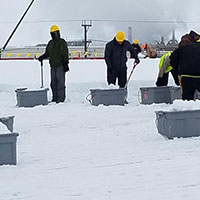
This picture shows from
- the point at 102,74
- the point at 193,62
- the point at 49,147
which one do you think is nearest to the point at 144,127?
the point at 193,62

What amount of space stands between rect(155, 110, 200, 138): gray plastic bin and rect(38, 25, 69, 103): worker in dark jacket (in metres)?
4.66

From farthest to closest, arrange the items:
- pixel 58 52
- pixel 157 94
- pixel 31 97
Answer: pixel 58 52 < pixel 31 97 < pixel 157 94

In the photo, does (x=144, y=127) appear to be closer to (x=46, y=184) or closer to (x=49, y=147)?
(x=49, y=147)

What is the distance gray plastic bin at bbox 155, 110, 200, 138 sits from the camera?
19.0 ft

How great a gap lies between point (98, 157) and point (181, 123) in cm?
124

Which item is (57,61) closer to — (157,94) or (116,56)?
(116,56)

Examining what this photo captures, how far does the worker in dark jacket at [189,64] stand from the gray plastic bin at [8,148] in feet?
9.48

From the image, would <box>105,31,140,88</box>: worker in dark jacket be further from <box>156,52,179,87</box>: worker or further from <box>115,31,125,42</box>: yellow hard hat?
<box>156,52,179,87</box>: worker

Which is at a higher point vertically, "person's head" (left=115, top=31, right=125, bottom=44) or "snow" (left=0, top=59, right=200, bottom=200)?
"person's head" (left=115, top=31, right=125, bottom=44)

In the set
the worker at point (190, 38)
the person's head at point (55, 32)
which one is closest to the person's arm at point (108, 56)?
the person's head at point (55, 32)

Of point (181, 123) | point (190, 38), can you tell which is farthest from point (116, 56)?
point (181, 123)

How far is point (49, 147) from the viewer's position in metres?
5.73

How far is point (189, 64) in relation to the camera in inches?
265

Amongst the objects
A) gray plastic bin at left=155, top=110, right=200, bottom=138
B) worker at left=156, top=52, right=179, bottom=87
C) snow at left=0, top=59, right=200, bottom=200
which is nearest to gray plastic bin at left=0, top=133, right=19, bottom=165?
snow at left=0, top=59, right=200, bottom=200
